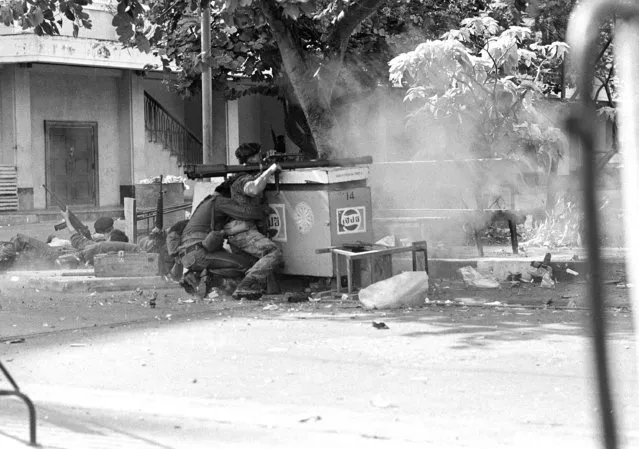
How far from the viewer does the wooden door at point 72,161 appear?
22.5 metres

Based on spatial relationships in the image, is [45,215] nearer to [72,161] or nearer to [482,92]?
[72,161]

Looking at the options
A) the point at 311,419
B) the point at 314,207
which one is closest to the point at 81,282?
the point at 314,207

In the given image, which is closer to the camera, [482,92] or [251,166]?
[251,166]

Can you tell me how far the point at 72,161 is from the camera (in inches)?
905

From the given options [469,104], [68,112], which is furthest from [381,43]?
[68,112]

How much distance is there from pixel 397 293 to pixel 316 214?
57.8 inches

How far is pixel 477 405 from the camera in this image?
16.0ft

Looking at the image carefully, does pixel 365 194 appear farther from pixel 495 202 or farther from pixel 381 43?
pixel 381 43

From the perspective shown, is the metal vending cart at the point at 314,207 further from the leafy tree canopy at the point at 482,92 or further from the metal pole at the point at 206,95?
the leafy tree canopy at the point at 482,92

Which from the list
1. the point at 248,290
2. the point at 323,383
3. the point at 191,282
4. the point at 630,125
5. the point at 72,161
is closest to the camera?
the point at 630,125

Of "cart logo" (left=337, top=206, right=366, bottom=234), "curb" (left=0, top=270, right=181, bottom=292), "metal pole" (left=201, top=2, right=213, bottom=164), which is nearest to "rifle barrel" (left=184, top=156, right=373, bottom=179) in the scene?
"cart logo" (left=337, top=206, right=366, bottom=234)

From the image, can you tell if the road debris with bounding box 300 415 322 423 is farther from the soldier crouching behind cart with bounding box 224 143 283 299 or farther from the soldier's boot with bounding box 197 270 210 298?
the soldier's boot with bounding box 197 270 210 298

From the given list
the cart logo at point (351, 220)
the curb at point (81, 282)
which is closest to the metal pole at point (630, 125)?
the cart logo at point (351, 220)

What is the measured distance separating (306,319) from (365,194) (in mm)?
2229
